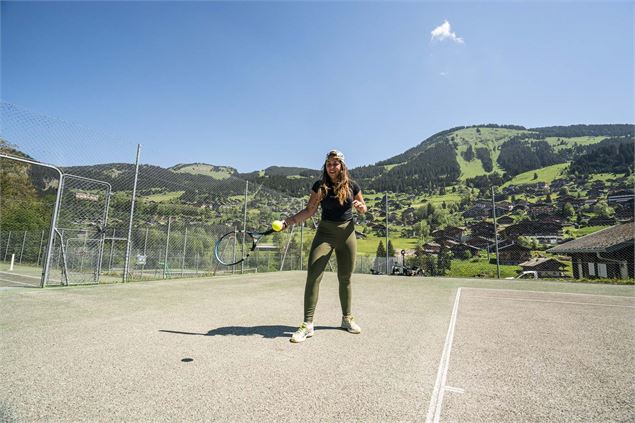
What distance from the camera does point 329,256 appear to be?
3906 millimetres

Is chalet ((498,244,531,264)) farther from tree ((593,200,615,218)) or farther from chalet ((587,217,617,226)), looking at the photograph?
tree ((593,200,615,218))

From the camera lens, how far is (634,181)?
5241 centimetres

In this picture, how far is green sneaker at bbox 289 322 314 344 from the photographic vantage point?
10.5 feet

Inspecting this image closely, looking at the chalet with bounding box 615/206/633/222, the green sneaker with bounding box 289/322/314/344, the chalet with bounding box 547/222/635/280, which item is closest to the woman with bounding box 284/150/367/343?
the green sneaker with bounding box 289/322/314/344

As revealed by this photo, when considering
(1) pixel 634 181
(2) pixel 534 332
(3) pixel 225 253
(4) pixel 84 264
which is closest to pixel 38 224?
(4) pixel 84 264

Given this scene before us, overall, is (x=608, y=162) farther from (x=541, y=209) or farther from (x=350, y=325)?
(x=350, y=325)

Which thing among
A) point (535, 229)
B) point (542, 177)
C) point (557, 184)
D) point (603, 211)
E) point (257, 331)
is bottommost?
point (257, 331)

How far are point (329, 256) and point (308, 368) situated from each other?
1641 millimetres

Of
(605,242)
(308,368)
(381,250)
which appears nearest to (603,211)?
(605,242)

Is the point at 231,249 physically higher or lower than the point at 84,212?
lower

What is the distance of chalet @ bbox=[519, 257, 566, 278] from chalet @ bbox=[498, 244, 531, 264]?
32 cm

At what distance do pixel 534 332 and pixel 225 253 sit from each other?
1508cm

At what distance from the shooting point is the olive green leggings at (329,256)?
3752 mm

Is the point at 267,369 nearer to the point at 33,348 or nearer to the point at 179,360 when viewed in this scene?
the point at 179,360
